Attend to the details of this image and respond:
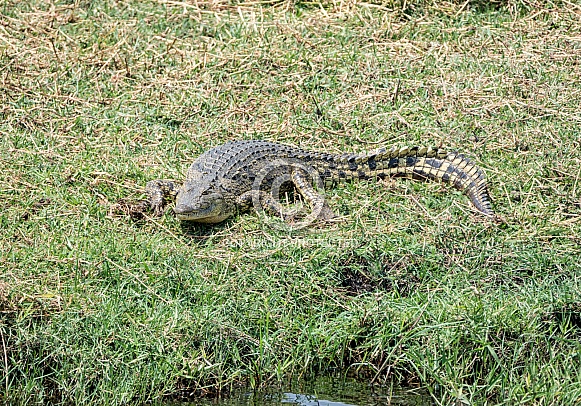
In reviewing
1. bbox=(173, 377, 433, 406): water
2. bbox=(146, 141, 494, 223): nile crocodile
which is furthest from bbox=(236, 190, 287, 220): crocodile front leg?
bbox=(173, 377, 433, 406): water

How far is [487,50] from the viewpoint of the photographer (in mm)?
9102

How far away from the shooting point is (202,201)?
6637mm

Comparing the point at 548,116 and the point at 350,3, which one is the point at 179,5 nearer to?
the point at 350,3

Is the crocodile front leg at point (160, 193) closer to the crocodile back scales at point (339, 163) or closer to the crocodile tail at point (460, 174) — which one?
the crocodile back scales at point (339, 163)

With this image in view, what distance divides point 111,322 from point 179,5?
5347mm

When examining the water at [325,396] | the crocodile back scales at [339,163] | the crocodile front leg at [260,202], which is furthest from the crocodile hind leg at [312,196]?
the water at [325,396]

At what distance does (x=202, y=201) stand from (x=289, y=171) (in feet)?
3.09

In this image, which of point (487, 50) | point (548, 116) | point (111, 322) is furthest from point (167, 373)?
point (487, 50)

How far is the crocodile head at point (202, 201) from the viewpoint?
662cm

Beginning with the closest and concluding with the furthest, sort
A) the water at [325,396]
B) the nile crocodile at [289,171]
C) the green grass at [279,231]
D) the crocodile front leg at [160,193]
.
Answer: the water at [325,396], the green grass at [279,231], the crocodile front leg at [160,193], the nile crocodile at [289,171]

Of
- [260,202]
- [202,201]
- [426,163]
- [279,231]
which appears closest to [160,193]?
[202,201]

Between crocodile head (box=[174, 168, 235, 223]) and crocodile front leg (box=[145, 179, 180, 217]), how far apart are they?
0.33ft

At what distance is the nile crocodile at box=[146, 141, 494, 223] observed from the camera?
275 inches

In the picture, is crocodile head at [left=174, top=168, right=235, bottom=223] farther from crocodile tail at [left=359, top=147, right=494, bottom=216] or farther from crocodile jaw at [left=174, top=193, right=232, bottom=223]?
crocodile tail at [left=359, top=147, right=494, bottom=216]
